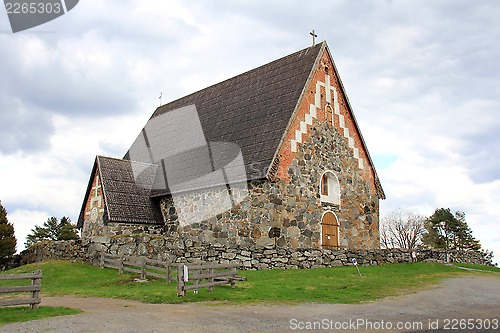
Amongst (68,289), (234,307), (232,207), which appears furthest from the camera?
(232,207)

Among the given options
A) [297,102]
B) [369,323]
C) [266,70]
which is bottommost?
[369,323]

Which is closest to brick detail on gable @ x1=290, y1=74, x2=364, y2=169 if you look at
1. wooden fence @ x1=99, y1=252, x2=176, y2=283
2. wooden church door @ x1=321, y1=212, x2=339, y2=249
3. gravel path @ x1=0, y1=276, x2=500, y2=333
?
wooden church door @ x1=321, y1=212, x2=339, y2=249

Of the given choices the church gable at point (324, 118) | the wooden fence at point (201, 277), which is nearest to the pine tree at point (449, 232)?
the church gable at point (324, 118)

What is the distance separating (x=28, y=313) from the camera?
40.3 ft

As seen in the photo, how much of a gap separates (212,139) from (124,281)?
995 cm

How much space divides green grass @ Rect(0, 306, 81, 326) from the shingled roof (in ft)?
39.9

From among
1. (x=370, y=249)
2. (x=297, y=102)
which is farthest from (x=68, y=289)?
(x=370, y=249)

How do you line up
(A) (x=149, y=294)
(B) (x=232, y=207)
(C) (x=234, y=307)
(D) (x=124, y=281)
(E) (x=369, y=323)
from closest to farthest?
1. (E) (x=369, y=323)
2. (C) (x=234, y=307)
3. (A) (x=149, y=294)
4. (D) (x=124, y=281)
5. (B) (x=232, y=207)

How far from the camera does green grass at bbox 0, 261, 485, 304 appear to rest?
580 inches

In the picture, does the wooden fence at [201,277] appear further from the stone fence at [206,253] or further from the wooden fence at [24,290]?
the stone fence at [206,253]

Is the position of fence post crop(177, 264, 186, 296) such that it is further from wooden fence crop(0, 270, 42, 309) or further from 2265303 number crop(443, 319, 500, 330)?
2265303 number crop(443, 319, 500, 330)

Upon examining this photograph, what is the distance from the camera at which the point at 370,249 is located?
25.8 m

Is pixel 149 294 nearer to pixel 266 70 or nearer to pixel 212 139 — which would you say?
pixel 212 139

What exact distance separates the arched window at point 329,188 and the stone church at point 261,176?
0.17 feet
